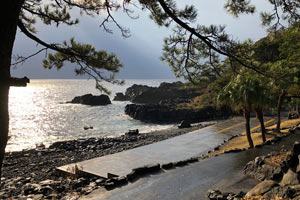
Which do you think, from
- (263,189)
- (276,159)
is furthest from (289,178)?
(276,159)

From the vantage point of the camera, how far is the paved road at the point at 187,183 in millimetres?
7575

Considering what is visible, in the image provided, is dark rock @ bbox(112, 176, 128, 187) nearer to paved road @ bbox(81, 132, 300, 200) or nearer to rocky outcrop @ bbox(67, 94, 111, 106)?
paved road @ bbox(81, 132, 300, 200)

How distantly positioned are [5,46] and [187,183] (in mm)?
7078

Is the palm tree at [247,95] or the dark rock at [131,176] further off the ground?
the palm tree at [247,95]

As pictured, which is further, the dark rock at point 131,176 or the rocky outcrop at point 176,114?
the rocky outcrop at point 176,114

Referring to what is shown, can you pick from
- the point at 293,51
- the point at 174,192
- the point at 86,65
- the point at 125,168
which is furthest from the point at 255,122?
the point at 86,65

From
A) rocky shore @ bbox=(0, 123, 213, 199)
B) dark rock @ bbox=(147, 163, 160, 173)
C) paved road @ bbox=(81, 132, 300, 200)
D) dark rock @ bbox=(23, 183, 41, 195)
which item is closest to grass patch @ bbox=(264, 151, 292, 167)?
paved road @ bbox=(81, 132, 300, 200)

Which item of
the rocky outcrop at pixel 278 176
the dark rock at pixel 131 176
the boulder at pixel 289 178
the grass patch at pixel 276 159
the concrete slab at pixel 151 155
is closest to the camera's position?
the rocky outcrop at pixel 278 176

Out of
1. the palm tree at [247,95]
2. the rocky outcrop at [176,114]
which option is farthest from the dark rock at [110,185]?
the rocky outcrop at [176,114]

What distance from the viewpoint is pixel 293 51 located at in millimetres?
15797

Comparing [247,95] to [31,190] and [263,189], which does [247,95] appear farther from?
[31,190]

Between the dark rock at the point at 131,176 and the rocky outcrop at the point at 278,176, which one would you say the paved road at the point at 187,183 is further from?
the rocky outcrop at the point at 278,176

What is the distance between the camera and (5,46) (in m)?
3.46

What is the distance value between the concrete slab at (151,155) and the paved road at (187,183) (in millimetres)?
2352
